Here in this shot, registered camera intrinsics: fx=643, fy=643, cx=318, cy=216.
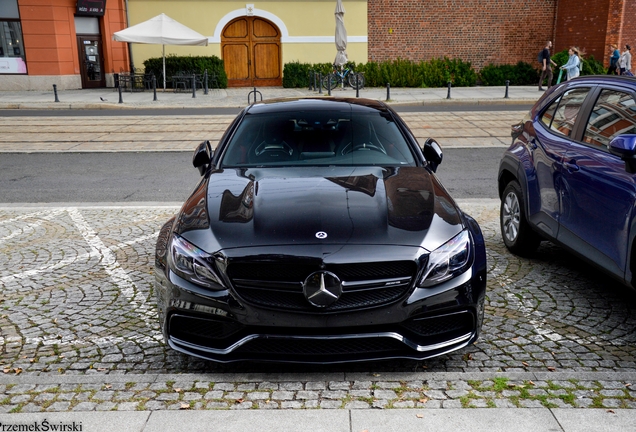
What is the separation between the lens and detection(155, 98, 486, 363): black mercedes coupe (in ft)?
12.0

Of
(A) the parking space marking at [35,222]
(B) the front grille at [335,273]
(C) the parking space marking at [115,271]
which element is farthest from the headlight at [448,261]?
(A) the parking space marking at [35,222]

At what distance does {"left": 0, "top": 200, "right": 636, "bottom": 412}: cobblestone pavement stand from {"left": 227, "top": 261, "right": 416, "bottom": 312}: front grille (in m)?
0.53

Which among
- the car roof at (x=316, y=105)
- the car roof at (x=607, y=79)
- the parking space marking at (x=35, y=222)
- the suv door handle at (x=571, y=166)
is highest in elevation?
the car roof at (x=607, y=79)

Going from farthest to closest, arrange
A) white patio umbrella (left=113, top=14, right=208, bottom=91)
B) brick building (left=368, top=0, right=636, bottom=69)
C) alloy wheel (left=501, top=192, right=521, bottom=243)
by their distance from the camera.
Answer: brick building (left=368, top=0, right=636, bottom=69) < white patio umbrella (left=113, top=14, right=208, bottom=91) < alloy wheel (left=501, top=192, right=521, bottom=243)

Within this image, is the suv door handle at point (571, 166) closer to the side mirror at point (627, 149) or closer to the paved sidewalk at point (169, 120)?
the side mirror at point (627, 149)

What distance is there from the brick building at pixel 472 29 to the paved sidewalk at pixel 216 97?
3.18 m

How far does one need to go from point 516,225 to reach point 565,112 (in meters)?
1.23

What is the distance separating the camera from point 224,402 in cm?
361

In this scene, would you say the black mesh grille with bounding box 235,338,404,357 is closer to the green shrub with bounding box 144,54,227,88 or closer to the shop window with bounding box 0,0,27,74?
the green shrub with bounding box 144,54,227,88

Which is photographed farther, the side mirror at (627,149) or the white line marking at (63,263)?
the white line marking at (63,263)

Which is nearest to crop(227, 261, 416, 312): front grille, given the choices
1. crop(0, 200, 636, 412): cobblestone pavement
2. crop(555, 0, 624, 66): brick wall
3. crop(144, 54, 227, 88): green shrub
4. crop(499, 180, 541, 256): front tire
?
crop(0, 200, 636, 412): cobblestone pavement

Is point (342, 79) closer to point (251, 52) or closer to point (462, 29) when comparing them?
point (251, 52)

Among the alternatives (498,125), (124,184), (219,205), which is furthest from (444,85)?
(219,205)

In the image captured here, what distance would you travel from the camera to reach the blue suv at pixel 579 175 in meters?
4.39
